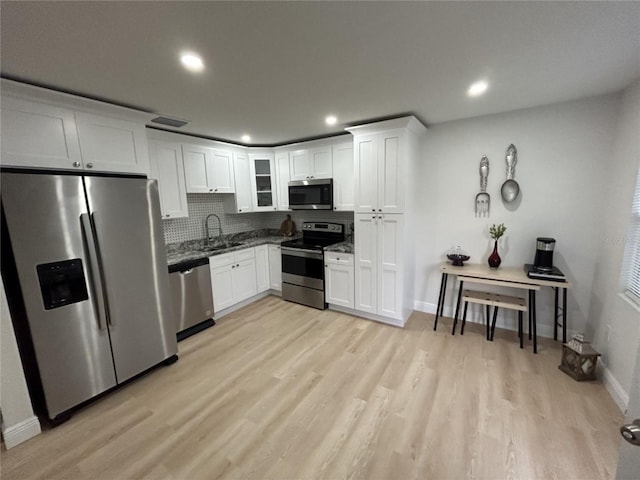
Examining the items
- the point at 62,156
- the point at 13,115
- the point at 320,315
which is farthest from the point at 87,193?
the point at 320,315

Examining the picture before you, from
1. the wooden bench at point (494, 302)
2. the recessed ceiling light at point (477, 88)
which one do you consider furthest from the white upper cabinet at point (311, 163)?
the wooden bench at point (494, 302)

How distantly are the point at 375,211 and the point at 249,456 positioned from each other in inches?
99.8

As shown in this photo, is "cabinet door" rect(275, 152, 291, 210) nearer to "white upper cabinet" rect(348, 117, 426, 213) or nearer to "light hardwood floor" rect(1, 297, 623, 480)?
"white upper cabinet" rect(348, 117, 426, 213)

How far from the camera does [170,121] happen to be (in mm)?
2744

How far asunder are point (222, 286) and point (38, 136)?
222 cm

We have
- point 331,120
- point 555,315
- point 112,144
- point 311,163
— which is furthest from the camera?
point 311,163

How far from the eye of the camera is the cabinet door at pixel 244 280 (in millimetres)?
3621

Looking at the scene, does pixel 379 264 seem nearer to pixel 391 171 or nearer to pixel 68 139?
pixel 391 171

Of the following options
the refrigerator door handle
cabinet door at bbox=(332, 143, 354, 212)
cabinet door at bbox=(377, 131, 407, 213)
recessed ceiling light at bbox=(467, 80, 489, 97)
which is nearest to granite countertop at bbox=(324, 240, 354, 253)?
cabinet door at bbox=(332, 143, 354, 212)

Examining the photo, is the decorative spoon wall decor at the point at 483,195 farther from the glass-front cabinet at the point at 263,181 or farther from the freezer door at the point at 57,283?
the freezer door at the point at 57,283

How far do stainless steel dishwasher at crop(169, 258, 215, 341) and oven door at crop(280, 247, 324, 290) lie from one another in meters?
1.14

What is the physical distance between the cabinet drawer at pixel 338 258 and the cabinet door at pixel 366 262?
10 cm

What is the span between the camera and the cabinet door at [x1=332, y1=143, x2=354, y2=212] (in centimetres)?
349

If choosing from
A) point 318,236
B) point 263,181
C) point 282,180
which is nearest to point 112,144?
point 263,181
